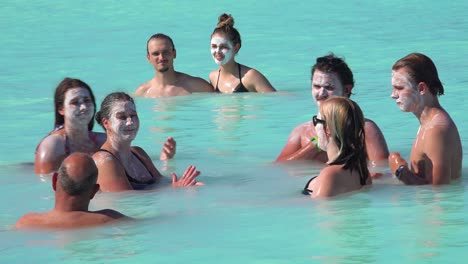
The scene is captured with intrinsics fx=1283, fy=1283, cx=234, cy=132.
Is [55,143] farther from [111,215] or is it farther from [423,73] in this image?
[423,73]

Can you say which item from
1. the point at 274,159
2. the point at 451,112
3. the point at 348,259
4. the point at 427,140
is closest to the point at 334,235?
the point at 348,259

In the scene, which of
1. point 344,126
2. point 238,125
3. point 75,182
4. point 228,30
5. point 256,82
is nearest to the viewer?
point 75,182

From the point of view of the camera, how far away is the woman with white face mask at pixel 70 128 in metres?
10.2

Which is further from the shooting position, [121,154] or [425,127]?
[121,154]

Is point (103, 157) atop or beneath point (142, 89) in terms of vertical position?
beneath

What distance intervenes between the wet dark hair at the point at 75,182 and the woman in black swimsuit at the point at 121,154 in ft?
4.31

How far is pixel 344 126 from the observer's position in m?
8.30

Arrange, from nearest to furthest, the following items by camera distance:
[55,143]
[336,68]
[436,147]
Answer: [436,147] < [336,68] < [55,143]

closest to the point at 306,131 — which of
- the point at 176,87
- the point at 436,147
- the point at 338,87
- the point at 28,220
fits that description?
the point at 338,87

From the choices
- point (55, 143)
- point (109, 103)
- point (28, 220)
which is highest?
point (109, 103)

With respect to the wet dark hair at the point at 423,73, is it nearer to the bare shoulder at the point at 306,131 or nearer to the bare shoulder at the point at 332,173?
the bare shoulder at the point at 332,173

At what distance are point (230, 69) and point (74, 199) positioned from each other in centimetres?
697

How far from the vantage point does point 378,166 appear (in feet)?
33.6

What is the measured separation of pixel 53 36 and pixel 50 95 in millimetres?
5347
